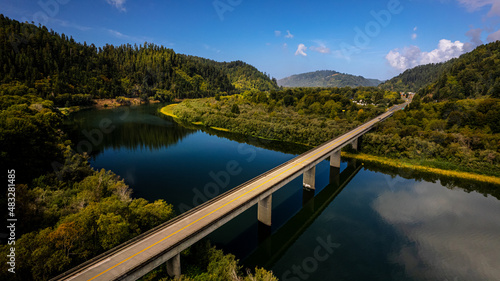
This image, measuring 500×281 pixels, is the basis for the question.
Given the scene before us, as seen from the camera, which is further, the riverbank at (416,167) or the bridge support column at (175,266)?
the riverbank at (416,167)

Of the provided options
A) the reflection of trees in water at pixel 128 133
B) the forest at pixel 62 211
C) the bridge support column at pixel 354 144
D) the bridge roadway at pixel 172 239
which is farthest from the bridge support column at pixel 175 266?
the bridge support column at pixel 354 144

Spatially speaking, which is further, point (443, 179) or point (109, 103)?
point (109, 103)

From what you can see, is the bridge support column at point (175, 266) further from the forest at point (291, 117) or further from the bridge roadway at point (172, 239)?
the forest at point (291, 117)

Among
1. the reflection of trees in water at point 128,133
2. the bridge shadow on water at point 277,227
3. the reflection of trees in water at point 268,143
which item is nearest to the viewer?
the bridge shadow on water at point 277,227

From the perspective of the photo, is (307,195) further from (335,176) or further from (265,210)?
(265,210)

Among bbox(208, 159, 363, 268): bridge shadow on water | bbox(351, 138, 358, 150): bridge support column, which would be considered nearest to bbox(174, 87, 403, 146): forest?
bbox(351, 138, 358, 150): bridge support column

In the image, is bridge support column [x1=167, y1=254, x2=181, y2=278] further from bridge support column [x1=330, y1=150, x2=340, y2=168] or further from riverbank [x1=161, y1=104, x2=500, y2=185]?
riverbank [x1=161, y1=104, x2=500, y2=185]

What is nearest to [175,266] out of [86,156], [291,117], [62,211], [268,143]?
[62,211]
